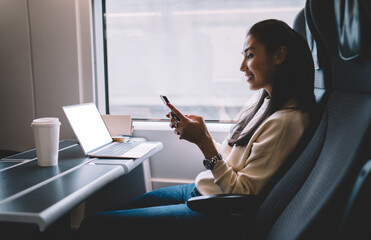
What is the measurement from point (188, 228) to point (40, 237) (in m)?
1.17

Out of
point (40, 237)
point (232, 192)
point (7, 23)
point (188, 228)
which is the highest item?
point (7, 23)

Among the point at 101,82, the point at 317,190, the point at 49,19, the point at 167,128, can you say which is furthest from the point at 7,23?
the point at 317,190

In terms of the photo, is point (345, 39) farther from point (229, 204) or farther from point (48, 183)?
point (48, 183)

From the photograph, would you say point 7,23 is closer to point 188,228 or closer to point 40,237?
point 40,237

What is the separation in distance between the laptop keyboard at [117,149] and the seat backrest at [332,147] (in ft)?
2.63

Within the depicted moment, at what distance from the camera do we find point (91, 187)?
997mm

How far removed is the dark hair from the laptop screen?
0.78 meters

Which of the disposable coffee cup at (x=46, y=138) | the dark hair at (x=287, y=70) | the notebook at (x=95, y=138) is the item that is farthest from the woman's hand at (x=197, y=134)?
the disposable coffee cup at (x=46, y=138)

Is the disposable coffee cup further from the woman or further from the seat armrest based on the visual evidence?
the seat armrest

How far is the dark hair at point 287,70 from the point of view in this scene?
3.33 feet

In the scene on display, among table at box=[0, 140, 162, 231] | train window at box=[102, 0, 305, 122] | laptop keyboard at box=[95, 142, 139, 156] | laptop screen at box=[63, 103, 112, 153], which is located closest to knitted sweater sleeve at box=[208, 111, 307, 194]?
table at box=[0, 140, 162, 231]

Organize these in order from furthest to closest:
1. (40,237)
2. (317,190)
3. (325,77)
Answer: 1. (40,237)
2. (325,77)
3. (317,190)

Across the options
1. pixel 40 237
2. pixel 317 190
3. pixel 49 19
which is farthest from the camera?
pixel 49 19

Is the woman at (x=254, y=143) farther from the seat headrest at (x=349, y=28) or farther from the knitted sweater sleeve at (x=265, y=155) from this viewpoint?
the seat headrest at (x=349, y=28)
